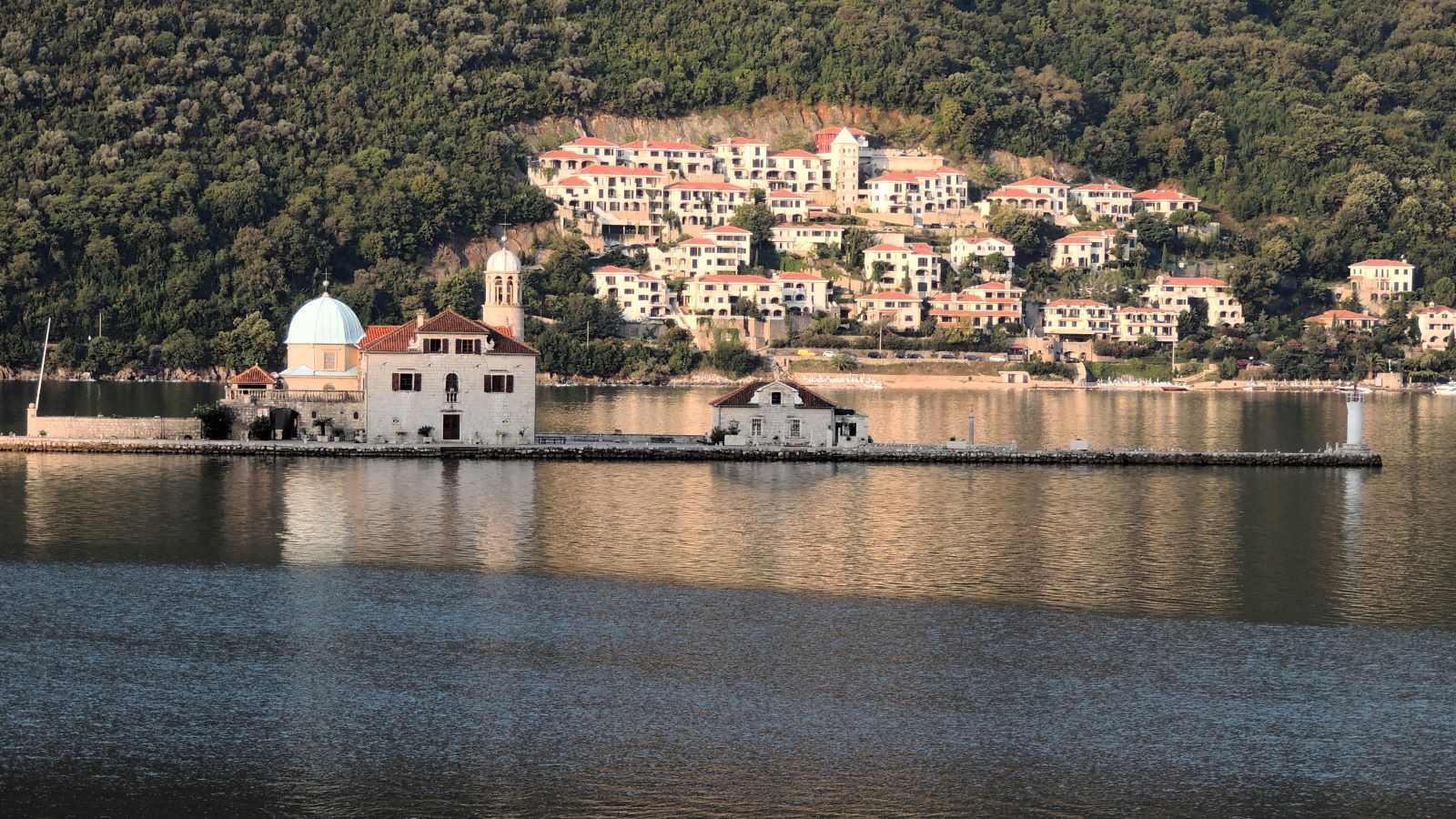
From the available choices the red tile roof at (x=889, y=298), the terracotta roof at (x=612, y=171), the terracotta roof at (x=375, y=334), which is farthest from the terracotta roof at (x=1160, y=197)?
the terracotta roof at (x=375, y=334)

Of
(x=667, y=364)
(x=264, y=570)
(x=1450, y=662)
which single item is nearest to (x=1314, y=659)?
(x=1450, y=662)

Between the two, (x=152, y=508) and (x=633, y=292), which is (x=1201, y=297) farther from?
(x=152, y=508)

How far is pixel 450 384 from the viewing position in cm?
7462

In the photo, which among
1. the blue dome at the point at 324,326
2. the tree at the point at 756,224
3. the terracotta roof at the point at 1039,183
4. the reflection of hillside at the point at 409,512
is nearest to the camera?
the reflection of hillside at the point at 409,512

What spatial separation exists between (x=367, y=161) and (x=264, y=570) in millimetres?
126208

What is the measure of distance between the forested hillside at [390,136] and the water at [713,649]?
86.2 m

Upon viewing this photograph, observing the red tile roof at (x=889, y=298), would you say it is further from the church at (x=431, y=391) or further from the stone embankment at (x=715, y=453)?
the church at (x=431, y=391)

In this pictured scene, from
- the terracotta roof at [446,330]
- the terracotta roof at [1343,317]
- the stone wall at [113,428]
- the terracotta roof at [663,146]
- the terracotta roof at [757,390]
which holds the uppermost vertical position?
the terracotta roof at [663,146]

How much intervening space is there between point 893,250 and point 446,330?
94.6m

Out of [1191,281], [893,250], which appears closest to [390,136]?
[893,250]

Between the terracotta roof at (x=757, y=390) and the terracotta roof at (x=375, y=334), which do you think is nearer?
the terracotta roof at (x=375, y=334)

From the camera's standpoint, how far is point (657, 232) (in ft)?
565

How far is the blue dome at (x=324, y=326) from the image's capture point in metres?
80.1

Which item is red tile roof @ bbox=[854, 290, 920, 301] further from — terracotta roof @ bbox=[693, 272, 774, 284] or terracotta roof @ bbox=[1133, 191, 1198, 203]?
terracotta roof @ bbox=[1133, 191, 1198, 203]
